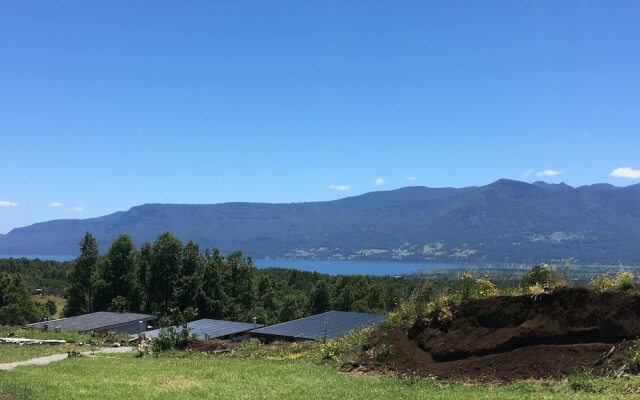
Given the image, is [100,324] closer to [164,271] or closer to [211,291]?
[164,271]

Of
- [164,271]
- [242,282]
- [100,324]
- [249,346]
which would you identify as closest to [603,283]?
[249,346]

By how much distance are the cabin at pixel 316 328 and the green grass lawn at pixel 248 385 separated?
10.3 meters

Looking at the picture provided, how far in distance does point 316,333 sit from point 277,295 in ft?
194

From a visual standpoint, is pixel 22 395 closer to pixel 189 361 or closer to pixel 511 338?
pixel 189 361

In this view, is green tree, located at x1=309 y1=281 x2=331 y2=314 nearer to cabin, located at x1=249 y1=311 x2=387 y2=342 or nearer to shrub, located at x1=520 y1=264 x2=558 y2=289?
cabin, located at x1=249 y1=311 x2=387 y2=342

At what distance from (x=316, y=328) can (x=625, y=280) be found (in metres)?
20.8

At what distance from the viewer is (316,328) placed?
3047cm

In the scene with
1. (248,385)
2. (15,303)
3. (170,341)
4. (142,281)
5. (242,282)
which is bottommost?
(15,303)

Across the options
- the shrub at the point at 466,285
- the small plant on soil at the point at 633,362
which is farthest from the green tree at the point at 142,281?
the small plant on soil at the point at 633,362

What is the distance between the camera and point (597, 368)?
33.5 feet

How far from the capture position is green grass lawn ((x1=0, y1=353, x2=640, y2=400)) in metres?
9.48

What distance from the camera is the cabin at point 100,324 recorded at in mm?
40781

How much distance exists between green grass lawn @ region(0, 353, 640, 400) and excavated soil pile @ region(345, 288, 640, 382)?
0.82m

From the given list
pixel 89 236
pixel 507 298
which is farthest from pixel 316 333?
pixel 89 236
